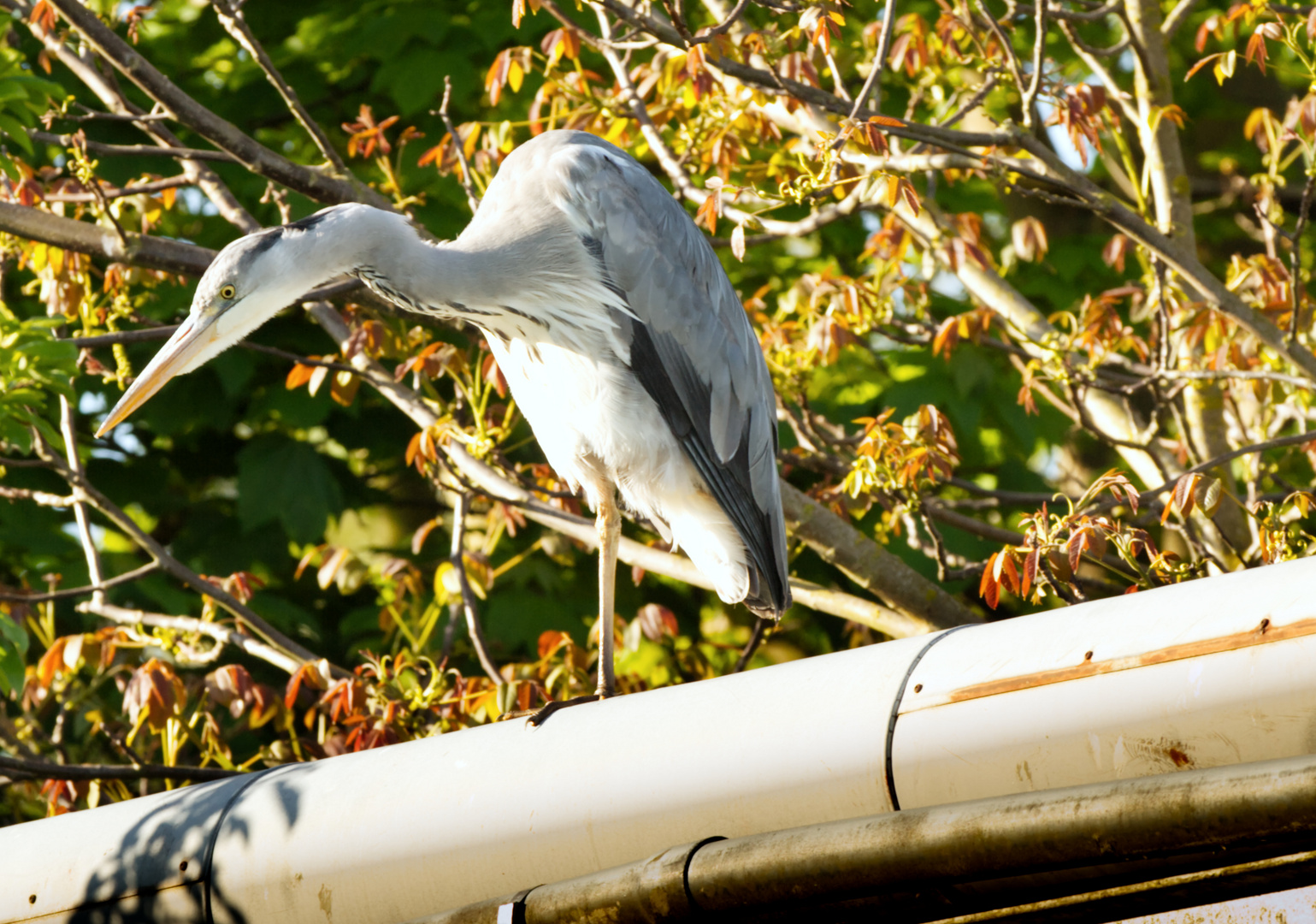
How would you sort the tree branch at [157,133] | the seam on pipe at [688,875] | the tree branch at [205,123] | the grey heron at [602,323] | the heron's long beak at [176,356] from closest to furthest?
1. the seam on pipe at [688,875]
2. the heron's long beak at [176,356]
3. the grey heron at [602,323]
4. the tree branch at [205,123]
5. the tree branch at [157,133]

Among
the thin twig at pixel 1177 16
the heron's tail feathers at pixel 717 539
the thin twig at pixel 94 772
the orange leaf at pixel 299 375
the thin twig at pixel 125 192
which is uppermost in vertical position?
the thin twig at pixel 125 192

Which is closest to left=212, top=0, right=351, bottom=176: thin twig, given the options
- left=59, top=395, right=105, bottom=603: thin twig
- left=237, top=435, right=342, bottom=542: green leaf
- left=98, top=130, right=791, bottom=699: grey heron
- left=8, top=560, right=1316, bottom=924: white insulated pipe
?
left=98, top=130, right=791, bottom=699: grey heron

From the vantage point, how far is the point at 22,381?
356cm

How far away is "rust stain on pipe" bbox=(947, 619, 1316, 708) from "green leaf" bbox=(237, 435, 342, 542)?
398 cm

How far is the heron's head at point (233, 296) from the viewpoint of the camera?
290cm

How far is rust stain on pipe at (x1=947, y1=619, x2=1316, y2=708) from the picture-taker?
155 cm

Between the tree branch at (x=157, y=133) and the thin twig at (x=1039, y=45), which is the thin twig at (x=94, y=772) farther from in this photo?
the thin twig at (x=1039, y=45)

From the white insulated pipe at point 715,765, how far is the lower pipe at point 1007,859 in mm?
115

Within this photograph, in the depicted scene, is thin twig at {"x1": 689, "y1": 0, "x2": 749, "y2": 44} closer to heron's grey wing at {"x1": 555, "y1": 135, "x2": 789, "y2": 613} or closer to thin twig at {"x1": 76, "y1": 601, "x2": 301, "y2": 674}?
heron's grey wing at {"x1": 555, "y1": 135, "x2": 789, "y2": 613}

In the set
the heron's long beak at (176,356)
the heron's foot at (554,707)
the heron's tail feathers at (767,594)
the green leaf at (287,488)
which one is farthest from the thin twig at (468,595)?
the heron's long beak at (176,356)

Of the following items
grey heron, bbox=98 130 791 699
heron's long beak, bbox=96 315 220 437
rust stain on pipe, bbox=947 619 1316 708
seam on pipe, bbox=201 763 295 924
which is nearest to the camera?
rust stain on pipe, bbox=947 619 1316 708

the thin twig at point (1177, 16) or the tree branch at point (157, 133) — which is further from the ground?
the tree branch at point (157, 133)

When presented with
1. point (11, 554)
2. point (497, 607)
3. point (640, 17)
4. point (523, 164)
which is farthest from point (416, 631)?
point (640, 17)

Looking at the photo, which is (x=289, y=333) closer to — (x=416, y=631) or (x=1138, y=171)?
(x=416, y=631)
